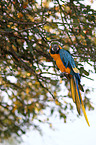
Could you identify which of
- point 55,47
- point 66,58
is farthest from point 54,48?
point 66,58

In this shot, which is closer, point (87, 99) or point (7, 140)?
point (87, 99)

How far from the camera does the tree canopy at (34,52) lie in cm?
136

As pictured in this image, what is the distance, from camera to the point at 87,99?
185 cm

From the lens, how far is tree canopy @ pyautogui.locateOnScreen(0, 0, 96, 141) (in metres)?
1.36

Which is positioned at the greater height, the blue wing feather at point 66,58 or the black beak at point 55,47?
the black beak at point 55,47

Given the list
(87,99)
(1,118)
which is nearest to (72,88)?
Answer: (87,99)

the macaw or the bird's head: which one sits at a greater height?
the bird's head

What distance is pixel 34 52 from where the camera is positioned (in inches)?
59.7

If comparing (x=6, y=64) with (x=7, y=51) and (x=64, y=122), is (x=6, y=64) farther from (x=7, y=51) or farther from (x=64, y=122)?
(x=64, y=122)

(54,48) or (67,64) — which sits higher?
(54,48)

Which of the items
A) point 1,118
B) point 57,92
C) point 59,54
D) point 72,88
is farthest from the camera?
point 1,118

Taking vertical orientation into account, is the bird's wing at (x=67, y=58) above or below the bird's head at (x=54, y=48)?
Answer: below

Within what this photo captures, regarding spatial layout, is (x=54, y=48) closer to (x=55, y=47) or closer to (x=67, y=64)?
(x=55, y=47)

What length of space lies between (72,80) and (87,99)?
19.1 inches
